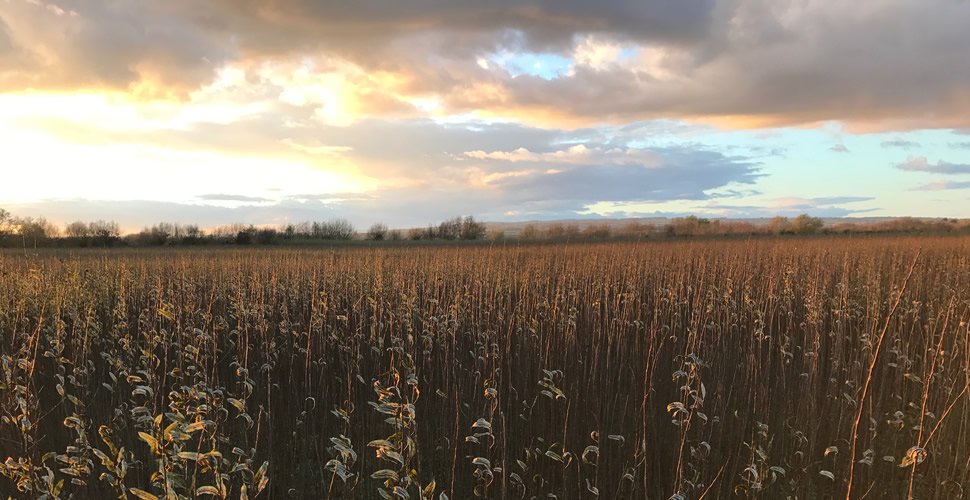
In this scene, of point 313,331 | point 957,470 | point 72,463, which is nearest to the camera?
point 72,463

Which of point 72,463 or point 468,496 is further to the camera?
point 468,496

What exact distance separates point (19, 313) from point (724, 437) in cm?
725

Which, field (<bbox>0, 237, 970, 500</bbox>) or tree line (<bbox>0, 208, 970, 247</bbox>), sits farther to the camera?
tree line (<bbox>0, 208, 970, 247</bbox>)

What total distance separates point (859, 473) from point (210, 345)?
203 inches

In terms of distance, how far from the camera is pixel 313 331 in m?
5.34

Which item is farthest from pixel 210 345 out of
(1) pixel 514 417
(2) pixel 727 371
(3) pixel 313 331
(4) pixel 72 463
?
(2) pixel 727 371

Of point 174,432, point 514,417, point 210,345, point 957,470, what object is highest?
point 174,432

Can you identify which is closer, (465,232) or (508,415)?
(508,415)

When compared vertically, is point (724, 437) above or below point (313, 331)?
below

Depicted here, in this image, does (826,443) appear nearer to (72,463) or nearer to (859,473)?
(859,473)

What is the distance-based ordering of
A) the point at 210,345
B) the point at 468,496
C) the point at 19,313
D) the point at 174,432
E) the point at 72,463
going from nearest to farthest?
the point at 174,432 < the point at 72,463 < the point at 468,496 < the point at 210,345 < the point at 19,313

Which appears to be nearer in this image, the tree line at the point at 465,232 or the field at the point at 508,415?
the field at the point at 508,415

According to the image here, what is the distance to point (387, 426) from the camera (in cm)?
411

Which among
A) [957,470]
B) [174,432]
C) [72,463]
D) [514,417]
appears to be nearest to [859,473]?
[957,470]
